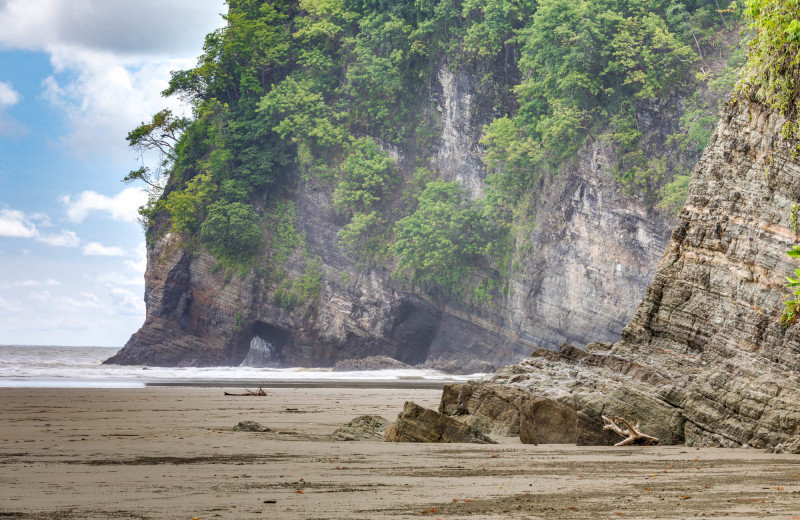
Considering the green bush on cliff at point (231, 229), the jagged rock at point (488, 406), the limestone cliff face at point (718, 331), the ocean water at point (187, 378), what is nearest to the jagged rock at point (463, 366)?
the ocean water at point (187, 378)

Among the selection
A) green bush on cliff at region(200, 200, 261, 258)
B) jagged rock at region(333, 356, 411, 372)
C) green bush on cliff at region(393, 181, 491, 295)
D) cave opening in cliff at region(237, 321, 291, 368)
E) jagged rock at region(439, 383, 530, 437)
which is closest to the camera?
jagged rock at region(439, 383, 530, 437)

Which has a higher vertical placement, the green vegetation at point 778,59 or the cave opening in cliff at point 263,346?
the green vegetation at point 778,59

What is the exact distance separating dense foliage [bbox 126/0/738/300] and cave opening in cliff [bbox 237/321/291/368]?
2921 mm

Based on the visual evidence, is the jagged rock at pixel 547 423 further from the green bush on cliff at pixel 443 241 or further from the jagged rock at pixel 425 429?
the green bush on cliff at pixel 443 241

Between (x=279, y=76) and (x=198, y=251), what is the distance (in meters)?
11.3

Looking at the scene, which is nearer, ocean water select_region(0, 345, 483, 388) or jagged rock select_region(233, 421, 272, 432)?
jagged rock select_region(233, 421, 272, 432)

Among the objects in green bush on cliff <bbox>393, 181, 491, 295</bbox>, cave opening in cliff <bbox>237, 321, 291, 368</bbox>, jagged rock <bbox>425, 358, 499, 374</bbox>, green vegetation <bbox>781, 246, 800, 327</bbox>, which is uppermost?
green bush on cliff <bbox>393, 181, 491, 295</bbox>

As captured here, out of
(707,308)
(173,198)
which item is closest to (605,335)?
(707,308)

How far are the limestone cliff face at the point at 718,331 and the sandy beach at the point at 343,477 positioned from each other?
75cm

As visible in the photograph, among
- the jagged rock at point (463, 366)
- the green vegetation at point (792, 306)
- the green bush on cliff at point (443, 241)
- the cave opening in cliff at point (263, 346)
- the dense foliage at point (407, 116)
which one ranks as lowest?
the jagged rock at point (463, 366)

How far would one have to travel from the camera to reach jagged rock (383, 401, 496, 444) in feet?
30.0

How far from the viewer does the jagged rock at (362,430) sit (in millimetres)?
9438

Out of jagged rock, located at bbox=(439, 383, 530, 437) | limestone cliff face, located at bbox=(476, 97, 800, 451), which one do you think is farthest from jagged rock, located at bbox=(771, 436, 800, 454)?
jagged rock, located at bbox=(439, 383, 530, 437)

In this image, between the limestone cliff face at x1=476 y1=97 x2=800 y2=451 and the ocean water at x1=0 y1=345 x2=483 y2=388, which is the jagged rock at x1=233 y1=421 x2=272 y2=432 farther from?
the ocean water at x1=0 y1=345 x2=483 y2=388
